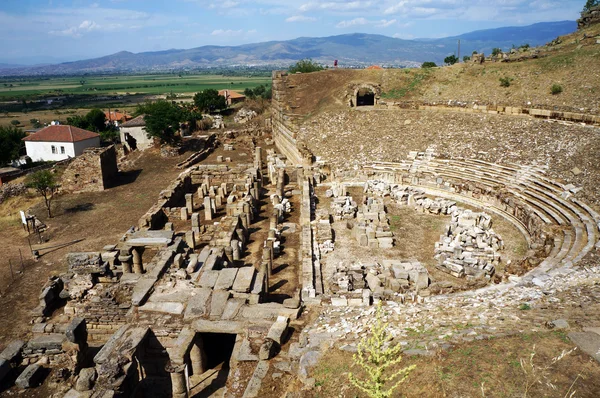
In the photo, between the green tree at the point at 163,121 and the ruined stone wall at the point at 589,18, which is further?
the ruined stone wall at the point at 589,18

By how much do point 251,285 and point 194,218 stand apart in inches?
304

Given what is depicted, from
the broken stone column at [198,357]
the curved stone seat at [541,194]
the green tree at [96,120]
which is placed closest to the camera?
the broken stone column at [198,357]

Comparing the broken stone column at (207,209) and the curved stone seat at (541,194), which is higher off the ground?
the curved stone seat at (541,194)

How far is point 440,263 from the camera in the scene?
50.0 ft

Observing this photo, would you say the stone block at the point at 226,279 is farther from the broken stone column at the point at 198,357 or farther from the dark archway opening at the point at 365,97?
the dark archway opening at the point at 365,97

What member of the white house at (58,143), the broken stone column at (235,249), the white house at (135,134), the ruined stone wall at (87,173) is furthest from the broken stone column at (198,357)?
the white house at (58,143)

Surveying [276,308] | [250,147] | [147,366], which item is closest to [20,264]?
[147,366]

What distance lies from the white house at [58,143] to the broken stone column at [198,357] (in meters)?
37.9

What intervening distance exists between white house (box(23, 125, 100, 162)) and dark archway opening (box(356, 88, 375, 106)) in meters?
27.5

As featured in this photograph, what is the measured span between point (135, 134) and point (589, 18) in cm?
4546

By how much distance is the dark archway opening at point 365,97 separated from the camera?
1534 inches

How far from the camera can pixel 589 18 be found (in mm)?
38969

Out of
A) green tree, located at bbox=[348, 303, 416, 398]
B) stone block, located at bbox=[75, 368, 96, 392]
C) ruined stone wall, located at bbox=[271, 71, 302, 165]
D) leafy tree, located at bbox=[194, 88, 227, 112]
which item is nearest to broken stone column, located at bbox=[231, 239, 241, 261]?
stone block, located at bbox=[75, 368, 96, 392]

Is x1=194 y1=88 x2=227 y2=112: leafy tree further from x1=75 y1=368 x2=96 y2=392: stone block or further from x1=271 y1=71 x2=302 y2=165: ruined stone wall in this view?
x1=75 y1=368 x2=96 y2=392: stone block
